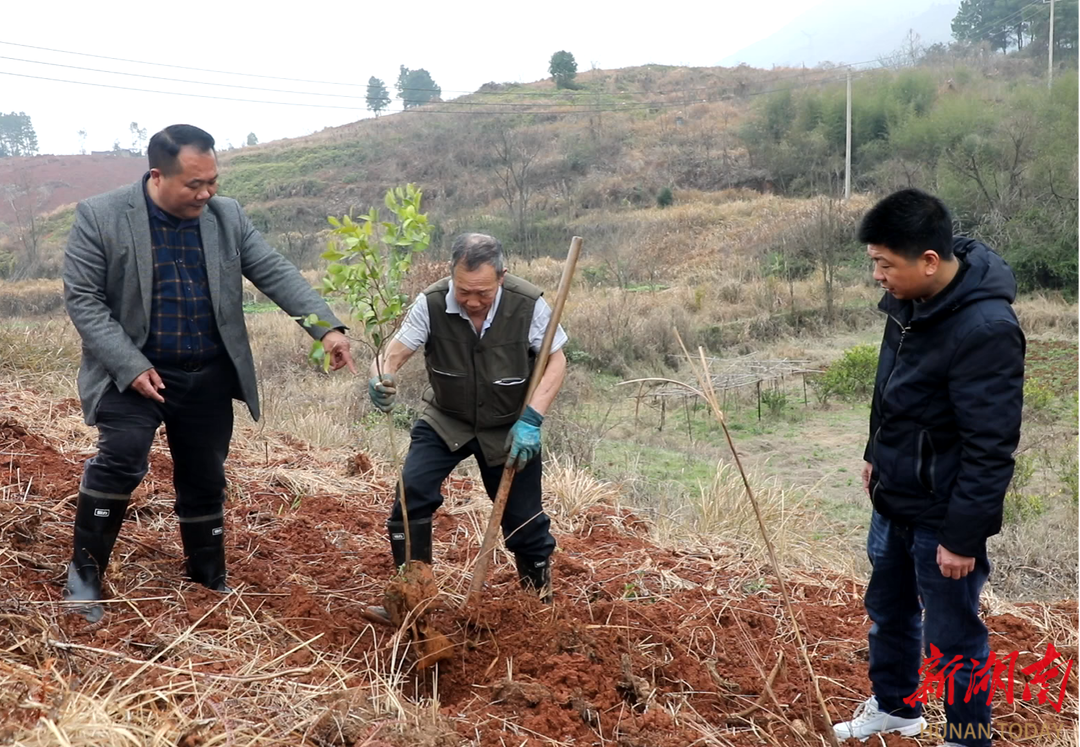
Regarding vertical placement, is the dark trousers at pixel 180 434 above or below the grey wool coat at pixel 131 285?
below

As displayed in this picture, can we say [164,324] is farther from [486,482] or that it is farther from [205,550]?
[486,482]

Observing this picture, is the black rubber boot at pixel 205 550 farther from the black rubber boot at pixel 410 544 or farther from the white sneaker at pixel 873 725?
the white sneaker at pixel 873 725

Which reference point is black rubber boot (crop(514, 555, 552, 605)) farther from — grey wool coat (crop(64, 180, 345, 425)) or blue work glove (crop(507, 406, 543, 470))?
grey wool coat (crop(64, 180, 345, 425))

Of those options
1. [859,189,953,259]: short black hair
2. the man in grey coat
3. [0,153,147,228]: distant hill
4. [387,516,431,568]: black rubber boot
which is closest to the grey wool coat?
the man in grey coat

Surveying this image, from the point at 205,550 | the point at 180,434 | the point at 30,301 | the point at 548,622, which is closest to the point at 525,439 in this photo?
the point at 548,622

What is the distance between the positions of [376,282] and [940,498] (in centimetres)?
199

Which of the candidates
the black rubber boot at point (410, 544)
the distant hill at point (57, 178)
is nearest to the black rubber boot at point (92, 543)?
the black rubber boot at point (410, 544)

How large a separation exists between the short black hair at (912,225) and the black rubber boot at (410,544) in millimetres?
1926

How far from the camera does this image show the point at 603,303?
54.9 ft

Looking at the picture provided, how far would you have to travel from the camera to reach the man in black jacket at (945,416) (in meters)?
2.48

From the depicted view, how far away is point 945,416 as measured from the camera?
2.62 meters

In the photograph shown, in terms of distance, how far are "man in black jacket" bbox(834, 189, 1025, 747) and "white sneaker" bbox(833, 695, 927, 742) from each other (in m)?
0.26

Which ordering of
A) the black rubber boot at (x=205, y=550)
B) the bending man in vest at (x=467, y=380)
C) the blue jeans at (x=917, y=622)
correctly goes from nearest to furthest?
1. the blue jeans at (x=917, y=622)
2. the bending man in vest at (x=467, y=380)
3. the black rubber boot at (x=205, y=550)

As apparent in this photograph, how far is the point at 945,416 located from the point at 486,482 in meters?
1.78
